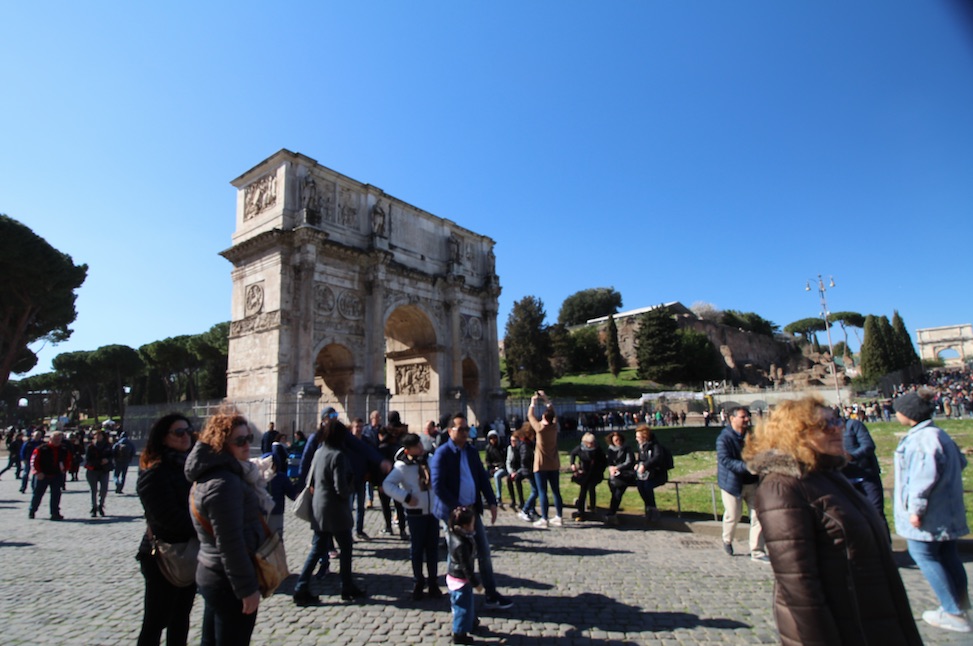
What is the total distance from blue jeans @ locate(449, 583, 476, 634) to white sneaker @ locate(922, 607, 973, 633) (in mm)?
3540

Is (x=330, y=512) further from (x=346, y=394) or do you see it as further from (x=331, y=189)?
(x=331, y=189)

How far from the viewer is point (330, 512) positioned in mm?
5121

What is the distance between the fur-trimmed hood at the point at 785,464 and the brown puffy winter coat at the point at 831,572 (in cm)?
5

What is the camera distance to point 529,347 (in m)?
52.3

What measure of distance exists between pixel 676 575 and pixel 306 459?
171 inches

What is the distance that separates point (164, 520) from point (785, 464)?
3404mm

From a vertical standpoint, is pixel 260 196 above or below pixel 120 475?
above

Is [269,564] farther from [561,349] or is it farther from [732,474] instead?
[561,349]

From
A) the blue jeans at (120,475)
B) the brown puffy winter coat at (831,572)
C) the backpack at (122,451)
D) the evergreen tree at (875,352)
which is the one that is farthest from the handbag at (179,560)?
the evergreen tree at (875,352)

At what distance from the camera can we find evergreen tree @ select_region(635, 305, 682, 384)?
5606 cm

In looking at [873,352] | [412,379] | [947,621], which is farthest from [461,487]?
[873,352]

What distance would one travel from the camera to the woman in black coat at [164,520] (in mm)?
3156

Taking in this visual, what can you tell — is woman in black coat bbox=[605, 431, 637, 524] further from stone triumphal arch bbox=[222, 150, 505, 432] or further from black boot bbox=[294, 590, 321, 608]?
stone triumphal arch bbox=[222, 150, 505, 432]

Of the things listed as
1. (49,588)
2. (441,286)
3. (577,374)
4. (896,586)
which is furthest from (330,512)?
(577,374)
